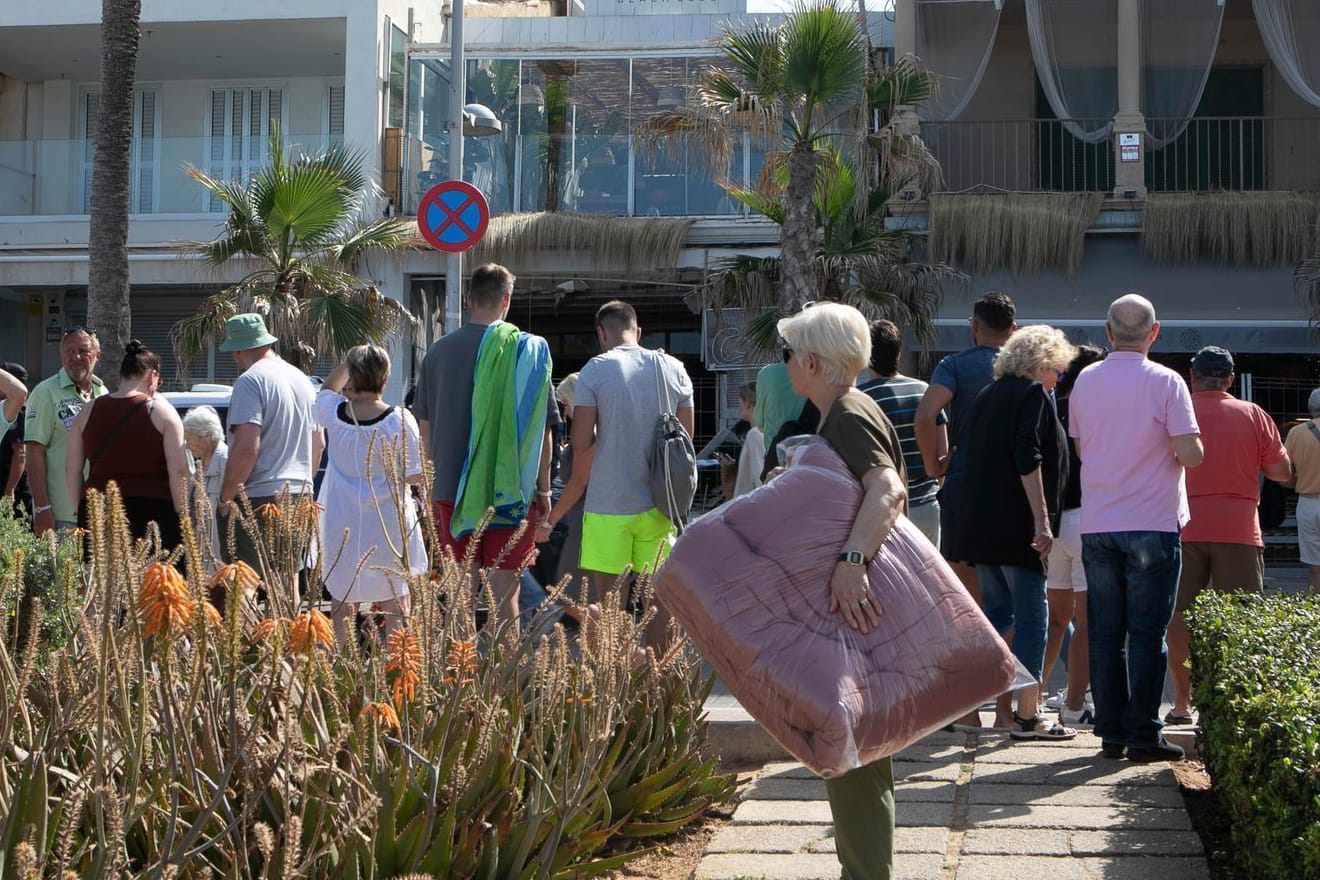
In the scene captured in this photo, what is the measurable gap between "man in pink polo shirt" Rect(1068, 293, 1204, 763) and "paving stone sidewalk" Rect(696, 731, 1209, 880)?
0.74 feet

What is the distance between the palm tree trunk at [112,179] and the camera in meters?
13.5

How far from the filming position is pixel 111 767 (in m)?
3.40

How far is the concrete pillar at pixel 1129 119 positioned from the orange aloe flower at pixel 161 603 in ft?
55.0

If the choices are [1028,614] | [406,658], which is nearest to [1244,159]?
[1028,614]

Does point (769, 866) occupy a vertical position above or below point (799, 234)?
below

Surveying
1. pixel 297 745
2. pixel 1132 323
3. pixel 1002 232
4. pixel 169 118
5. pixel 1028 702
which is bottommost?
pixel 1028 702

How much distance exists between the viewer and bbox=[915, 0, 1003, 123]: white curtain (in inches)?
752

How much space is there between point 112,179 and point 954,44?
10602mm

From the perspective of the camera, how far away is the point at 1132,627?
611 centimetres

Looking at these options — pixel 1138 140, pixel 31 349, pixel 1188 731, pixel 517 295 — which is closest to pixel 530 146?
pixel 517 295

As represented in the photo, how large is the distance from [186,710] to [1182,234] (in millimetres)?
16615

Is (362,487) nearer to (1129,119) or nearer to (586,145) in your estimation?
(1129,119)

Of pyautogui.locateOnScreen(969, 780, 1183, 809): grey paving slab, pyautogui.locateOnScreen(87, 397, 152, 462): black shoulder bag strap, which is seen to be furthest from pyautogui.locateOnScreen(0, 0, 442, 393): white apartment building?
pyautogui.locateOnScreen(969, 780, 1183, 809): grey paving slab

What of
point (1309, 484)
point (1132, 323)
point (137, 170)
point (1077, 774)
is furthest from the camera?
point (137, 170)
